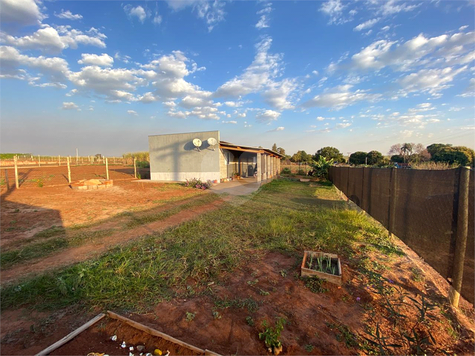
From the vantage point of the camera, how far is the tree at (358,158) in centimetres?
3752

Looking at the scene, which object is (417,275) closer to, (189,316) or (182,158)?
(189,316)

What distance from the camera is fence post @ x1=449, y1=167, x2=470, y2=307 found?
2.17 m

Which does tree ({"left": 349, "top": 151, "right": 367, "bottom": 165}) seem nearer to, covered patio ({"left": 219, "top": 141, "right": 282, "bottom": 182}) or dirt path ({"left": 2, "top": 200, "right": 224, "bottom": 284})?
covered patio ({"left": 219, "top": 141, "right": 282, "bottom": 182})

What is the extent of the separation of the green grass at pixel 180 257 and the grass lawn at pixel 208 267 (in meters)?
0.01

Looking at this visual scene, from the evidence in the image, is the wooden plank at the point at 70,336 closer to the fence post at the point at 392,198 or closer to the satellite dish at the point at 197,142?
the fence post at the point at 392,198

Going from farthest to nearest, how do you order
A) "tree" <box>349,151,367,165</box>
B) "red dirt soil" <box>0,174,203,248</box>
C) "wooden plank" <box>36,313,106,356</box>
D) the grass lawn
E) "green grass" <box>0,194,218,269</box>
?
"tree" <box>349,151,367,165</box>
"red dirt soil" <box>0,174,203,248</box>
"green grass" <box>0,194,218,269</box>
the grass lawn
"wooden plank" <box>36,313,106,356</box>

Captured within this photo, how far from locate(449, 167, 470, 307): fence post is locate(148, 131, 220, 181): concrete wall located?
12273 millimetres

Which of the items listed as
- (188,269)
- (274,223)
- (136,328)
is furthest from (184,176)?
(136,328)

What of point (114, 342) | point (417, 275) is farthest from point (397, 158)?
point (114, 342)

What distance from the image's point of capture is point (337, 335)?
6.23ft

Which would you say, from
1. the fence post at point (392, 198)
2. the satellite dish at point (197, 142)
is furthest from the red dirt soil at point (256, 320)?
the satellite dish at point (197, 142)

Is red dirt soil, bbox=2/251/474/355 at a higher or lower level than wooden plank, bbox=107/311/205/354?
lower

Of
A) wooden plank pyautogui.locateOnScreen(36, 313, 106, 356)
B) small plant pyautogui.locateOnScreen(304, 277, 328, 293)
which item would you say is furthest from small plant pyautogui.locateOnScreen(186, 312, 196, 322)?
small plant pyautogui.locateOnScreen(304, 277, 328, 293)

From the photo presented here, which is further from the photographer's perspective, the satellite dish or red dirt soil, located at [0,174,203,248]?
the satellite dish
